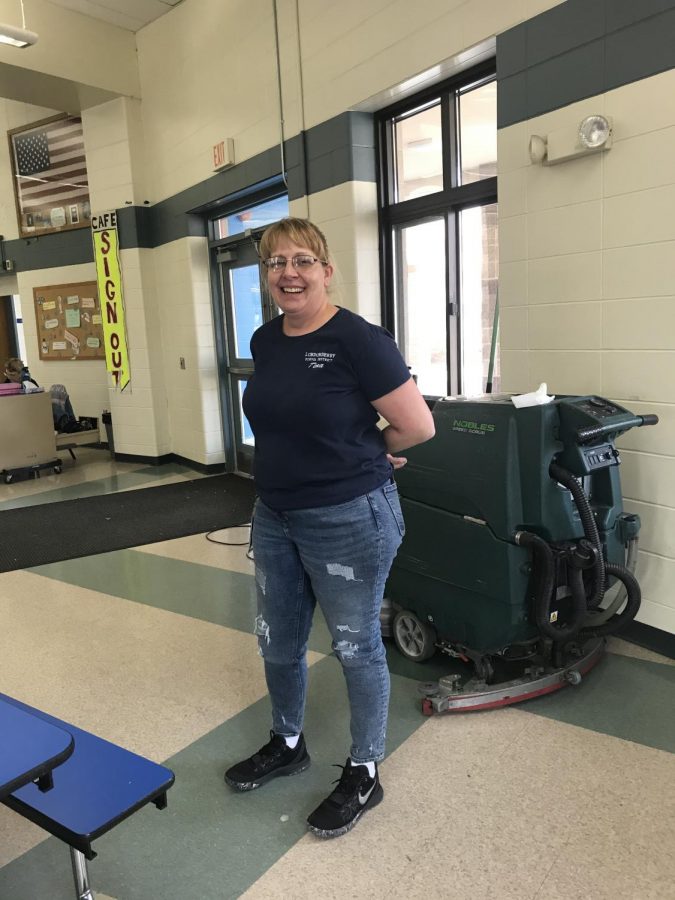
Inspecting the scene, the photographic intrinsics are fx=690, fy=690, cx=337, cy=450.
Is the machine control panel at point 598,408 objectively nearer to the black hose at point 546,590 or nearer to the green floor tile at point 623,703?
the black hose at point 546,590

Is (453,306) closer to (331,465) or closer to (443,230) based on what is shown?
(443,230)

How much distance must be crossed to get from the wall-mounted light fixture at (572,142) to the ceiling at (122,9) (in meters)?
4.12

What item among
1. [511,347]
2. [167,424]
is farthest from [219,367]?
[511,347]

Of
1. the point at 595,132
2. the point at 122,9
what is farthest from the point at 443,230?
the point at 122,9

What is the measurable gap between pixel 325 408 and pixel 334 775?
1.10 m

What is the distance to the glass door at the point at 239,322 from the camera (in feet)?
18.7

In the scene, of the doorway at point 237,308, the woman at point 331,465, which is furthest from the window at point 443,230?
the woman at point 331,465

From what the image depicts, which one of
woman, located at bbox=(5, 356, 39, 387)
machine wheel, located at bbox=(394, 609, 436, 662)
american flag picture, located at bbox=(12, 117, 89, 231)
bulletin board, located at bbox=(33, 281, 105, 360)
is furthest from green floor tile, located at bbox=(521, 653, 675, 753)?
american flag picture, located at bbox=(12, 117, 89, 231)

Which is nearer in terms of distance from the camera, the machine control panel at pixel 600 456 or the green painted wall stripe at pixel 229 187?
the machine control panel at pixel 600 456

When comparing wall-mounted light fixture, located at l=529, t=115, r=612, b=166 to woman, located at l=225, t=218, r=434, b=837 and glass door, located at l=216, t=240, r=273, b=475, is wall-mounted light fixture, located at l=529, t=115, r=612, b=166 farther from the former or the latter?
glass door, located at l=216, t=240, r=273, b=475

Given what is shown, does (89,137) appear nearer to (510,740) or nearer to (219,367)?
(219,367)

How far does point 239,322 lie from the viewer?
6016mm

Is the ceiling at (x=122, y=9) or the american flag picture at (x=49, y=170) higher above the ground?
the ceiling at (x=122, y=9)

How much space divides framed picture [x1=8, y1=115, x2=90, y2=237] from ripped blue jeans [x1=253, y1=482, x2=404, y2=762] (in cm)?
667
